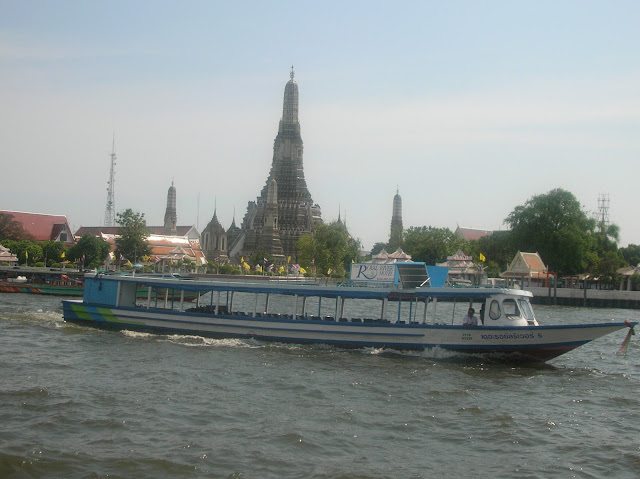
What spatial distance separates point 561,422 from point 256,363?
8.38 meters

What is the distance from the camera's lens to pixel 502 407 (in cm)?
1669

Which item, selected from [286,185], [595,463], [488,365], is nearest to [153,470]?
[595,463]

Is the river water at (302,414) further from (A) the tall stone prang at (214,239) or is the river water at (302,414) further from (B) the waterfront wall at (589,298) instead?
(A) the tall stone prang at (214,239)

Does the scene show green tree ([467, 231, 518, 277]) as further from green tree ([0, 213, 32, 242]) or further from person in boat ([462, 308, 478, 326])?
person in boat ([462, 308, 478, 326])

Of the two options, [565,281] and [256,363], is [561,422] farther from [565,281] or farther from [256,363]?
[565,281]

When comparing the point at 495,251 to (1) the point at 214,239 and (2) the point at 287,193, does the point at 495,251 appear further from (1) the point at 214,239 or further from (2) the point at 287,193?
(1) the point at 214,239

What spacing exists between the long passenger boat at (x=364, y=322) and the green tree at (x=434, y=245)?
6355cm

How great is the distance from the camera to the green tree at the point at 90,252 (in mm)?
72625

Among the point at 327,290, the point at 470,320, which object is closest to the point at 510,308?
the point at 470,320

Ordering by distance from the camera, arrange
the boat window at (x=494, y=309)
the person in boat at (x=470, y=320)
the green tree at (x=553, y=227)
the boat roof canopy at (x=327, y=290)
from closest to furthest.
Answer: the boat window at (x=494, y=309) → the boat roof canopy at (x=327, y=290) → the person in boat at (x=470, y=320) → the green tree at (x=553, y=227)

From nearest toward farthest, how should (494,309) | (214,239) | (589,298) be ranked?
(494,309)
(589,298)
(214,239)

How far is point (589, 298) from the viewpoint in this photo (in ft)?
214

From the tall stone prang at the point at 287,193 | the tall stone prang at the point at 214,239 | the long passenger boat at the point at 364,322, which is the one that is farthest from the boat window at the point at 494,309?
the tall stone prang at the point at 214,239

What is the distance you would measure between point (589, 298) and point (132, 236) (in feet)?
132
